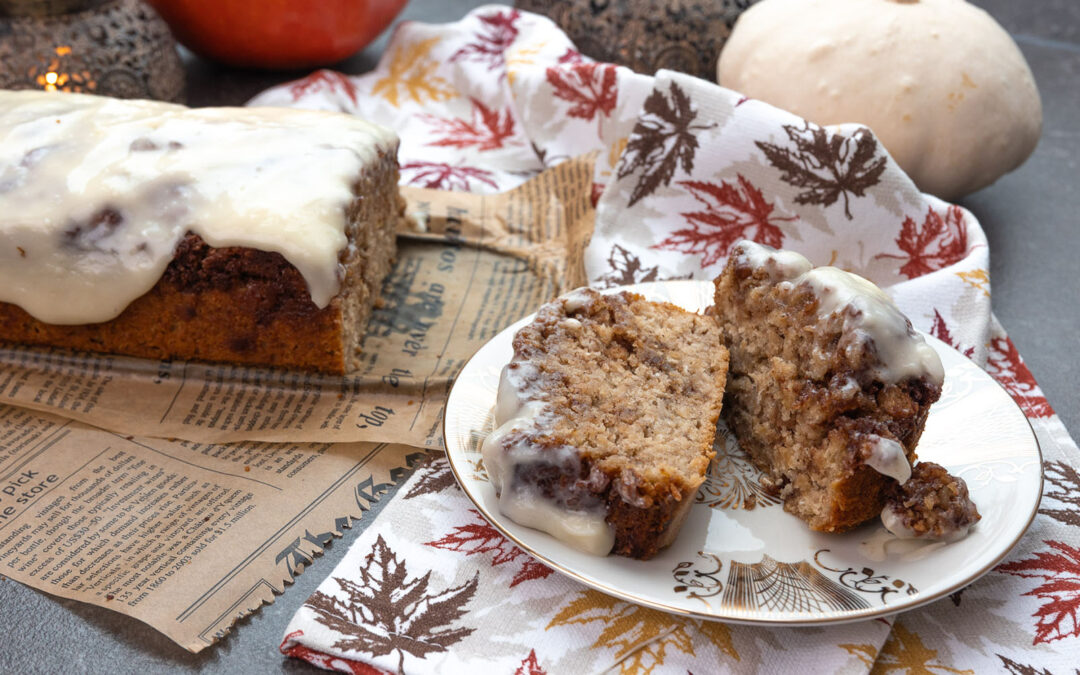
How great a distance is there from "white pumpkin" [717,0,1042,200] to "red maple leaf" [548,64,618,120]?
438mm

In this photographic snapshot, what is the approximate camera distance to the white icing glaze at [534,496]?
4.95 feet

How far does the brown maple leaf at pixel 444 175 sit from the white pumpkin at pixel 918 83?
2.90 ft

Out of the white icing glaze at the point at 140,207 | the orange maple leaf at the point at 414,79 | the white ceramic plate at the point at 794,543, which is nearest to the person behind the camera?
the white ceramic plate at the point at 794,543

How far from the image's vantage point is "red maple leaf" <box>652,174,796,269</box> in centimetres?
251

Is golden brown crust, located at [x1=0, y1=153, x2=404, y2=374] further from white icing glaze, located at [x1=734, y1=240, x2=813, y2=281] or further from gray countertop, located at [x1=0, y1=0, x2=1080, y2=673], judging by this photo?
white icing glaze, located at [x1=734, y1=240, x2=813, y2=281]

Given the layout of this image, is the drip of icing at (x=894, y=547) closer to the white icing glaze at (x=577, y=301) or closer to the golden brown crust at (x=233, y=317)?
the white icing glaze at (x=577, y=301)

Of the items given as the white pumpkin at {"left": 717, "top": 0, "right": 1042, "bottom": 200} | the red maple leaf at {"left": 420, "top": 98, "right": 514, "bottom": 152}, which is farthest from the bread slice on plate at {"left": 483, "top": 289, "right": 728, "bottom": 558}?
the red maple leaf at {"left": 420, "top": 98, "right": 514, "bottom": 152}

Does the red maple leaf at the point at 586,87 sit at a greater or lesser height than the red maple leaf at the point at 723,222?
greater

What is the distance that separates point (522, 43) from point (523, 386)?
1928mm

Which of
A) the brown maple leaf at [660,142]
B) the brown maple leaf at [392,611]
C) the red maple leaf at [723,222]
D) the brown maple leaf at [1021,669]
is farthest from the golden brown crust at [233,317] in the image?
the brown maple leaf at [1021,669]

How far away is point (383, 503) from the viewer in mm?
1872

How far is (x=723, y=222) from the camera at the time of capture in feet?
8.36

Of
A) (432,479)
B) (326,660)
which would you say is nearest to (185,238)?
(432,479)

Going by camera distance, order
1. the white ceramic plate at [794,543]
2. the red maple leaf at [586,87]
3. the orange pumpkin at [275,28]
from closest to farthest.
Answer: the white ceramic plate at [794,543]
the red maple leaf at [586,87]
the orange pumpkin at [275,28]
